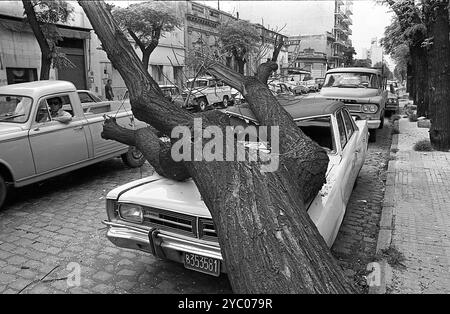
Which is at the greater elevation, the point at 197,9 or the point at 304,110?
the point at 197,9

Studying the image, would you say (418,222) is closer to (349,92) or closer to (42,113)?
(42,113)

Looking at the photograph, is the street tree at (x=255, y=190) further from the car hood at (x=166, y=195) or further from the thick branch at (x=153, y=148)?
the car hood at (x=166, y=195)

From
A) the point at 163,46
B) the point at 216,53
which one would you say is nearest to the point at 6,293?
the point at 216,53

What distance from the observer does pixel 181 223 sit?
320cm

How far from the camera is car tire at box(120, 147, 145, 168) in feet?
25.1

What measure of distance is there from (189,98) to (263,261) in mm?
2575

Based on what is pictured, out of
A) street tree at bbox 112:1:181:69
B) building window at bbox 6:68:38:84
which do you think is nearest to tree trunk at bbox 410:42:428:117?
street tree at bbox 112:1:181:69

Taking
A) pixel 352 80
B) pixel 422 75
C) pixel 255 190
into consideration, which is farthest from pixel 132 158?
pixel 422 75

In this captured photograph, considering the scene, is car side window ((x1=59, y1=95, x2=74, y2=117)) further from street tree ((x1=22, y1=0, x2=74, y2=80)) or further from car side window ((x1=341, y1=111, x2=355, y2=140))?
street tree ((x1=22, y1=0, x2=74, y2=80))

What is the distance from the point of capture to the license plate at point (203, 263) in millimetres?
2930

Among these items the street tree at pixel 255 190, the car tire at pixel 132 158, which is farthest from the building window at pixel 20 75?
the street tree at pixel 255 190

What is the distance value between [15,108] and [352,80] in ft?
30.4

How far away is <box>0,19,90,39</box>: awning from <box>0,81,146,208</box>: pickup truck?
11.8 m

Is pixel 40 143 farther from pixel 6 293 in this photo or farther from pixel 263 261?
pixel 263 261
